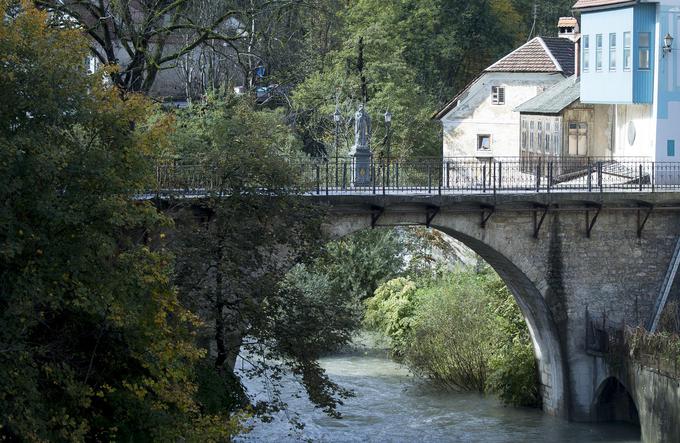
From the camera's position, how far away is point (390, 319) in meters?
36.2

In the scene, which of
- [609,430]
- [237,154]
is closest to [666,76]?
[609,430]

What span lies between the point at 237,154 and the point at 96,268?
17.7ft

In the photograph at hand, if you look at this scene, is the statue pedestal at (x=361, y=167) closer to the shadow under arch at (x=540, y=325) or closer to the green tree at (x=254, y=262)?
the shadow under arch at (x=540, y=325)

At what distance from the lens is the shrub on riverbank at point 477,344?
31.6 meters

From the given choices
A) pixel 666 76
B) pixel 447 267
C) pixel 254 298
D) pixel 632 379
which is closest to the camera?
pixel 254 298

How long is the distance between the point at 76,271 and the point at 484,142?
33.8m

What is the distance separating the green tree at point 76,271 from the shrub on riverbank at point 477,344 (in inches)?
523

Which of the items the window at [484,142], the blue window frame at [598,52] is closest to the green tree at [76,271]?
the blue window frame at [598,52]

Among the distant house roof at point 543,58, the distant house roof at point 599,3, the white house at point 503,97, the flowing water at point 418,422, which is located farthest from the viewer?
the white house at point 503,97

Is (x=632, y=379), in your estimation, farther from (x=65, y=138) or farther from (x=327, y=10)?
(x=65, y=138)

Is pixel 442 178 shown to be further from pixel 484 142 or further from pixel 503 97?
pixel 484 142

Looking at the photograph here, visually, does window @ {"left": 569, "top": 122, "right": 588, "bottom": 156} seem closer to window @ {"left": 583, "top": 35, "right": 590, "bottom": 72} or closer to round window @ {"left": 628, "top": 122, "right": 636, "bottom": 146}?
window @ {"left": 583, "top": 35, "right": 590, "bottom": 72}

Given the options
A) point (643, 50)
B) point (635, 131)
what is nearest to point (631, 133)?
point (635, 131)

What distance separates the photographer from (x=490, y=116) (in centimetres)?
4888
